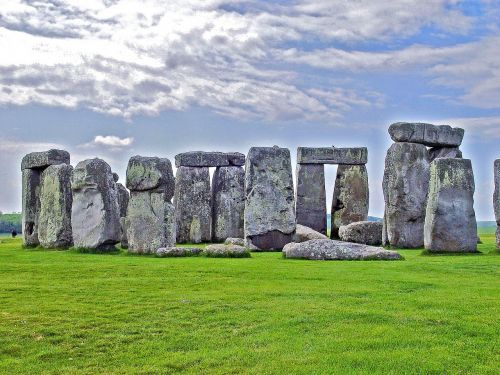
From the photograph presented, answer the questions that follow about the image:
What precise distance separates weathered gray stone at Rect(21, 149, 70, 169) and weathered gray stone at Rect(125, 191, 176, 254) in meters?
5.00

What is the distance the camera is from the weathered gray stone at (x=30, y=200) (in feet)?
81.9

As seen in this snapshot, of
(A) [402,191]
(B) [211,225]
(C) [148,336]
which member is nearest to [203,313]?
(C) [148,336]

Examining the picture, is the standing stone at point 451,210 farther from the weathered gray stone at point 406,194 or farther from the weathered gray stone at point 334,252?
the weathered gray stone at point 406,194

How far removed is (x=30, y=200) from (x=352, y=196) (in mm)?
13525

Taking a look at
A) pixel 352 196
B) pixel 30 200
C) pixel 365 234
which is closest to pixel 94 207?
pixel 30 200

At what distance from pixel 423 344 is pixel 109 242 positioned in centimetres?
1357

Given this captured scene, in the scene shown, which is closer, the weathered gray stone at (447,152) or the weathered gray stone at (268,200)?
the weathered gray stone at (268,200)

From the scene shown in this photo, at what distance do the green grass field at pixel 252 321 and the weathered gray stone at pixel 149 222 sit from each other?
16.3ft

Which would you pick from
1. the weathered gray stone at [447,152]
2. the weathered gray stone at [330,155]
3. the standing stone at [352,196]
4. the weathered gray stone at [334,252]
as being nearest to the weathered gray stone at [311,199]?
the weathered gray stone at [330,155]

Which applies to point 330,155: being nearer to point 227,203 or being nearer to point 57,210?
point 227,203

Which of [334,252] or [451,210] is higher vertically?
[451,210]

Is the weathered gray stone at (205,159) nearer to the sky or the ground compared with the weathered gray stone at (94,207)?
nearer to the sky

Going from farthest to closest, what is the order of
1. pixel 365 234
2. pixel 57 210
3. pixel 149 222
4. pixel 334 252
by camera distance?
pixel 365 234 → pixel 57 210 → pixel 149 222 → pixel 334 252

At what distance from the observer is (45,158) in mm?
24234
